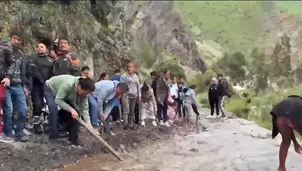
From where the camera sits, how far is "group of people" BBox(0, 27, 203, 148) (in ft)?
26.7

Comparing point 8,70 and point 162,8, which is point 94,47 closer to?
point 8,70

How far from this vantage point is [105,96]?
991 cm

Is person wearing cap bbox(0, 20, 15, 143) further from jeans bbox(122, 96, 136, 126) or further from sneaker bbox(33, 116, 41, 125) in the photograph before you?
jeans bbox(122, 96, 136, 126)

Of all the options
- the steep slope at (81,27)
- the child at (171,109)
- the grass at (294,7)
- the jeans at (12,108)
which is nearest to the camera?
the jeans at (12,108)

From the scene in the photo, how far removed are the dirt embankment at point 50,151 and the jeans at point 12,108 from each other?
0.28m

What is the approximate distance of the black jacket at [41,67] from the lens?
9031 millimetres

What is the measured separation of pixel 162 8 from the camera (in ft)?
228

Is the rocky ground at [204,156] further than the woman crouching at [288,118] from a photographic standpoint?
Yes

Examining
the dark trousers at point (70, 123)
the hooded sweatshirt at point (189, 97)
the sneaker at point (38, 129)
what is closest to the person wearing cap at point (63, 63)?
the dark trousers at point (70, 123)

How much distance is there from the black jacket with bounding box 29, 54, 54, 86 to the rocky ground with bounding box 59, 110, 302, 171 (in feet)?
5.56

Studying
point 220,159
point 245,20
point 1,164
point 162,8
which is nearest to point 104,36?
point 220,159

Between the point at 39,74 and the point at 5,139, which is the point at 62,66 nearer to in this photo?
the point at 39,74

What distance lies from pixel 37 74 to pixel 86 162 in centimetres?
182

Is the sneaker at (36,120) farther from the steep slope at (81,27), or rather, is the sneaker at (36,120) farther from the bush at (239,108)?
the bush at (239,108)
